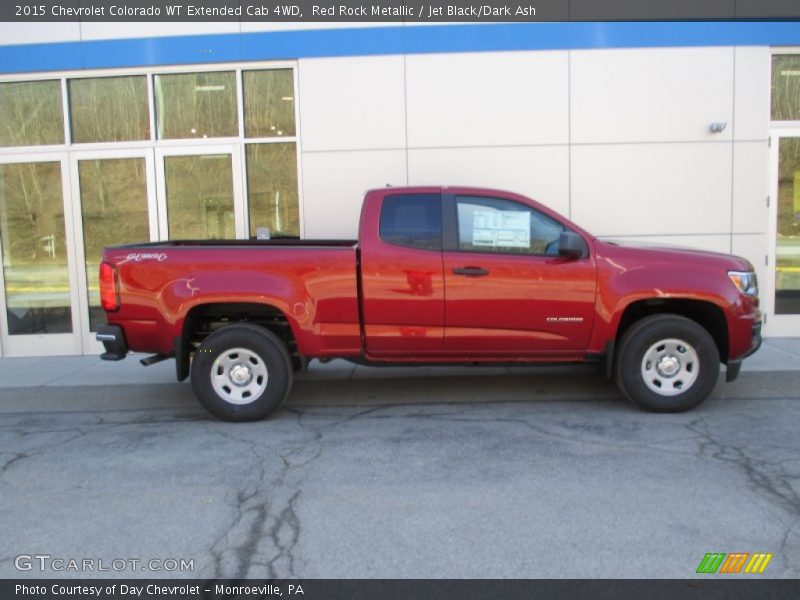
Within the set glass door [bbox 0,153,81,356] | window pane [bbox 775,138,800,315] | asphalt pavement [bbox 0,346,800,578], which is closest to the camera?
asphalt pavement [bbox 0,346,800,578]

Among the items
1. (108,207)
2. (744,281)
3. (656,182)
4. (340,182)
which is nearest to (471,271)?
(744,281)

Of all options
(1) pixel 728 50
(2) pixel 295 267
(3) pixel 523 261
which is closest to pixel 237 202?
(2) pixel 295 267

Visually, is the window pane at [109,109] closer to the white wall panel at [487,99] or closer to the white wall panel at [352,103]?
the white wall panel at [352,103]

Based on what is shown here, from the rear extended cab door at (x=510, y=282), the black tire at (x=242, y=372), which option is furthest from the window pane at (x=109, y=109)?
the rear extended cab door at (x=510, y=282)

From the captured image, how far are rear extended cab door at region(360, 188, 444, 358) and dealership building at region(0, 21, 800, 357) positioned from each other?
10.8 ft

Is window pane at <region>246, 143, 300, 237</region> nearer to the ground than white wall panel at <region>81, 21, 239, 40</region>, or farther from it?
nearer to the ground

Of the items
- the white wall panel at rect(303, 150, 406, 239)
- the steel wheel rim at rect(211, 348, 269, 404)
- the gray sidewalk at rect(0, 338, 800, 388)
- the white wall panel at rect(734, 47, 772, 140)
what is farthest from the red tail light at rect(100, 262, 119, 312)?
the white wall panel at rect(734, 47, 772, 140)

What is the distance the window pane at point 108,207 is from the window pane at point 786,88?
8925 mm

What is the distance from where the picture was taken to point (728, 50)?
8.66 metres

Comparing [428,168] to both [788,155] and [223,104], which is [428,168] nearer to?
[223,104]

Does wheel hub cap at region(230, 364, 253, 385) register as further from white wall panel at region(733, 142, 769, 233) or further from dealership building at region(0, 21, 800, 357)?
white wall panel at region(733, 142, 769, 233)

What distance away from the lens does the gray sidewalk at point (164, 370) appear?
23.8ft

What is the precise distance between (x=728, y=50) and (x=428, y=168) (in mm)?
4341

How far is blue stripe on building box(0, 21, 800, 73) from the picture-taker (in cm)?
864
